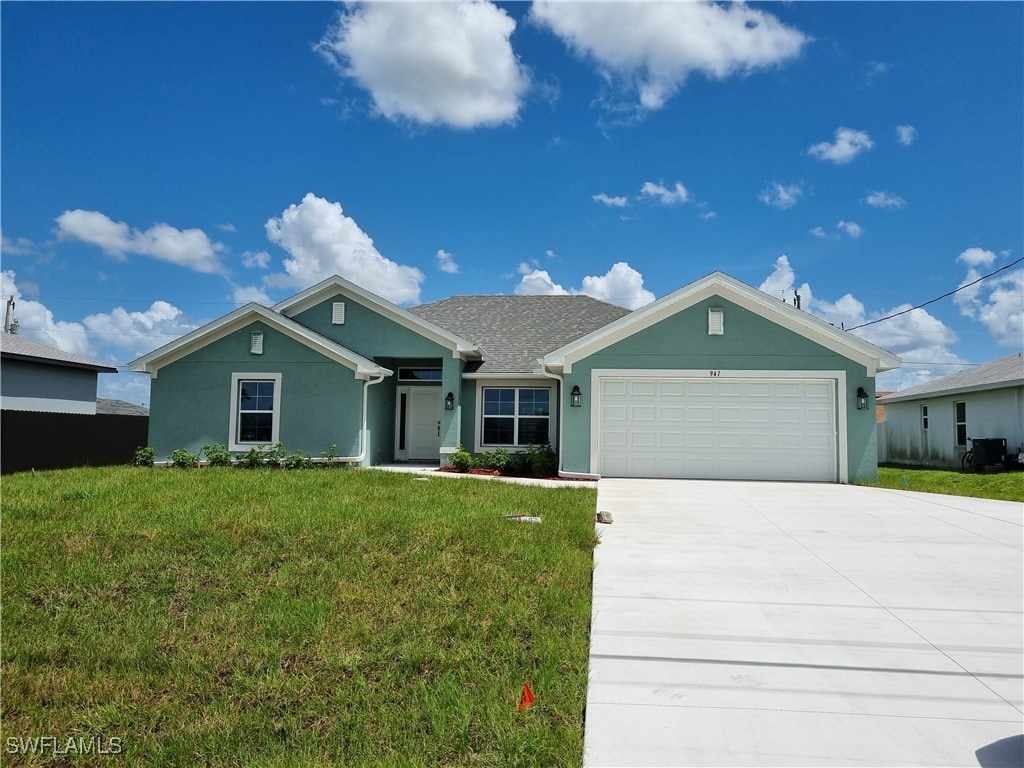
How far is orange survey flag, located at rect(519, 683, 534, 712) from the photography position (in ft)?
10.9

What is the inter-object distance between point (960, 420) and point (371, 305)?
2078cm

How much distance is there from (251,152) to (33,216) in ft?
23.6

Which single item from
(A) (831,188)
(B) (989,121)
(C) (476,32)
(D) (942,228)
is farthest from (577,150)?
(D) (942,228)

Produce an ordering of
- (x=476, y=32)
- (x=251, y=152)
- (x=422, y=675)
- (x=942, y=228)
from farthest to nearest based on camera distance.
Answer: (x=942, y=228) < (x=251, y=152) < (x=476, y=32) < (x=422, y=675)

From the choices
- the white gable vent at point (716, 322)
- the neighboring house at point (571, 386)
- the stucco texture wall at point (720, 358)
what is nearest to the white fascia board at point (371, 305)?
the neighboring house at point (571, 386)

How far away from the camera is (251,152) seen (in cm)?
1496

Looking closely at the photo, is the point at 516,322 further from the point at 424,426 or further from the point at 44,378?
the point at 44,378

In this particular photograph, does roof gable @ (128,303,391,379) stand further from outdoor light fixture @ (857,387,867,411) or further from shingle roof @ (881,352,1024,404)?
shingle roof @ (881,352,1024,404)

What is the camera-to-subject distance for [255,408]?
48.4 feet

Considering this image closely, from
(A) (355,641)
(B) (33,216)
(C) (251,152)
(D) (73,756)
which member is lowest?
(D) (73,756)

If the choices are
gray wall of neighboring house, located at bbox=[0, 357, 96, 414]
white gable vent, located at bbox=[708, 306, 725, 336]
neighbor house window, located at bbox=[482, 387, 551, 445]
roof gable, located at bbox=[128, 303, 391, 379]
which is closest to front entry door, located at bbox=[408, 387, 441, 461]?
neighbor house window, located at bbox=[482, 387, 551, 445]

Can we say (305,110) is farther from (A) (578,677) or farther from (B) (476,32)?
(A) (578,677)

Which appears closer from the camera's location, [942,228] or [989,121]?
[989,121]

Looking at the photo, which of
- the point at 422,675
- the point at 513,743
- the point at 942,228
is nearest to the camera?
the point at 513,743
